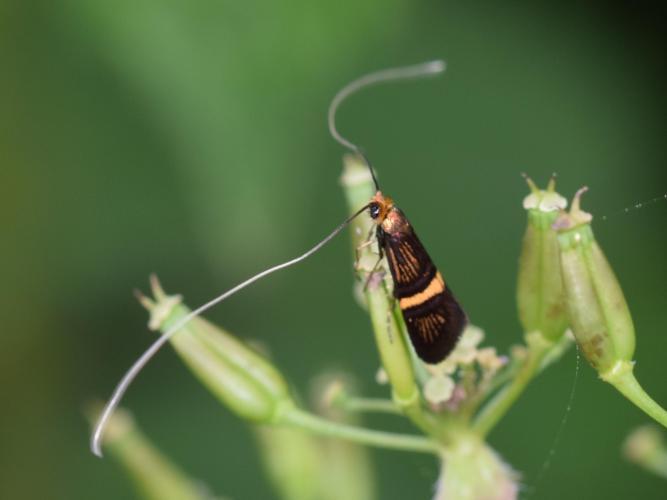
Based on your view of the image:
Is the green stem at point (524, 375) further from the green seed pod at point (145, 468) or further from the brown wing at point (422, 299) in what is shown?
the green seed pod at point (145, 468)

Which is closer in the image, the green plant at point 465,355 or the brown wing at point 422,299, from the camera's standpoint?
the green plant at point 465,355

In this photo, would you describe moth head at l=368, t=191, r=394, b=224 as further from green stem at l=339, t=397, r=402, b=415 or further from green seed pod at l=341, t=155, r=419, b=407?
green stem at l=339, t=397, r=402, b=415

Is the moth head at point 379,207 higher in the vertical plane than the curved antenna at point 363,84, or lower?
lower

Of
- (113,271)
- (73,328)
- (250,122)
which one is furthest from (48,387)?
(250,122)

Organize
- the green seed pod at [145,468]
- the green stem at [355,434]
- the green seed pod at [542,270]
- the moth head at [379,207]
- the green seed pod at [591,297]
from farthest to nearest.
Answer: the green seed pod at [145,468] → the moth head at [379,207] → the green stem at [355,434] → the green seed pod at [542,270] → the green seed pod at [591,297]

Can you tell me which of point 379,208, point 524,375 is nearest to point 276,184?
point 379,208

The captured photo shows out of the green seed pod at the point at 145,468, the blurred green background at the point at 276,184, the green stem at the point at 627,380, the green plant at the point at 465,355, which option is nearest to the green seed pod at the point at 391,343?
the green plant at the point at 465,355

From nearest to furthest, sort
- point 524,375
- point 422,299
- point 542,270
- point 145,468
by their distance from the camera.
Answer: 1. point 542,270
2. point 524,375
3. point 422,299
4. point 145,468

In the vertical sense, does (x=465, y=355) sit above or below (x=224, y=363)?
below

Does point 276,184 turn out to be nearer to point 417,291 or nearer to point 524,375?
point 417,291
